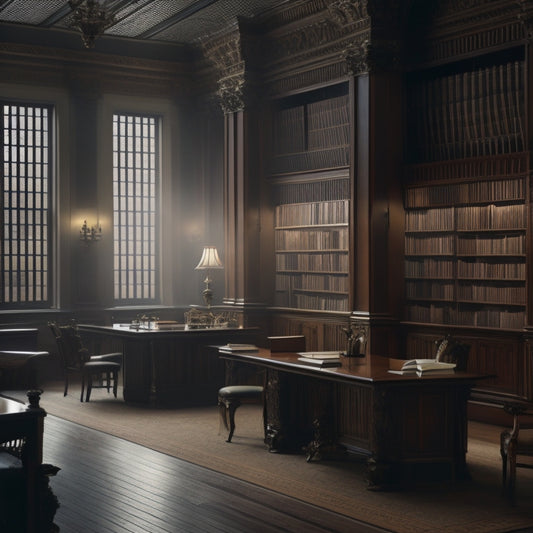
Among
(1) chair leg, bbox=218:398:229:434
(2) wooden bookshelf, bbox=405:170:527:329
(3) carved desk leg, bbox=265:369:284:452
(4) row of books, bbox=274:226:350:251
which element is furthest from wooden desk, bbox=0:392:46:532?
(4) row of books, bbox=274:226:350:251

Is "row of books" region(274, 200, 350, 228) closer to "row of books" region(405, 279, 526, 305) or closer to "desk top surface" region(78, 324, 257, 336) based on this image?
"row of books" region(405, 279, 526, 305)

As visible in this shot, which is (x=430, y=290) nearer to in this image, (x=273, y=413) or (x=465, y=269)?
(x=465, y=269)

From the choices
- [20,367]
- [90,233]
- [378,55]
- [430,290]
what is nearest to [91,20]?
[378,55]

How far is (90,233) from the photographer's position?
13.1 meters

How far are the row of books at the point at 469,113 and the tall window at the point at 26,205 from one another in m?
5.49

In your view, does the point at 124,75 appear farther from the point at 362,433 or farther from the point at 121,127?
the point at 362,433

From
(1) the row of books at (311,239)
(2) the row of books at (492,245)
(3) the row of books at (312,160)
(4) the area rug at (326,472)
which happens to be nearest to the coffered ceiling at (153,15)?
(3) the row of books at (312,160)

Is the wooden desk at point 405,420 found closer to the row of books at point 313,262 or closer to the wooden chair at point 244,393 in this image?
the wooden chair at point 244,393

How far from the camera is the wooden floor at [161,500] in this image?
18.4 ft

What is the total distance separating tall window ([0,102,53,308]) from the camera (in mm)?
12922

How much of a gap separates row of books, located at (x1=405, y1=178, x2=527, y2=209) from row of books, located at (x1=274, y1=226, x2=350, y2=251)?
46.6 inches

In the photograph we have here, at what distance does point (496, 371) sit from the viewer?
363 inches

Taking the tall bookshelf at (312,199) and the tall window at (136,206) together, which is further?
the tall window at (136,206)

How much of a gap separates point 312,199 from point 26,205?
4.13 m
